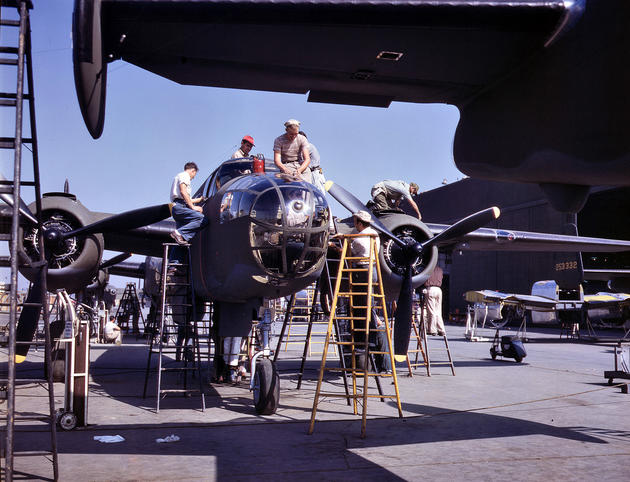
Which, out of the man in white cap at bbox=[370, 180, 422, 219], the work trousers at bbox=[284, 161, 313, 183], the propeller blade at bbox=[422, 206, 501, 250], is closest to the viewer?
the work trousers at bbox=[284, 161, 313, 183]

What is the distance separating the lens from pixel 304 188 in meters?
7.62

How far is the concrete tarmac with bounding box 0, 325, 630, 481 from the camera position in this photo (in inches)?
204

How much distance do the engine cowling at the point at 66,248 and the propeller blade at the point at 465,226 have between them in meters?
6.73

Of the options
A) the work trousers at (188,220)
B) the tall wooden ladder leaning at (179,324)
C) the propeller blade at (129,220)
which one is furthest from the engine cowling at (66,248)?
the work trousers at (188,220)

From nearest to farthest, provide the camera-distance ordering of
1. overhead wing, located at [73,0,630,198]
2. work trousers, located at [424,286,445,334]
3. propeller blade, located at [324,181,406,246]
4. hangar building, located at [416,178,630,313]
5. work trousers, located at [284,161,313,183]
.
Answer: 1. overhead wing, located at [73,0,630,198]
2. work trousers, located at [284,161,313,183]
3. propeller blade, located at [324,181,406,246]
4. work trousers, located at [424,286,445,334]
5. hangar building, located at [416,178,630,313]

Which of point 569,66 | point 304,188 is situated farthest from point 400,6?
point 304,188

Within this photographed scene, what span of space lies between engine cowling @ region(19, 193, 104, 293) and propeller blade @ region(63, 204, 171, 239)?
1.98ft

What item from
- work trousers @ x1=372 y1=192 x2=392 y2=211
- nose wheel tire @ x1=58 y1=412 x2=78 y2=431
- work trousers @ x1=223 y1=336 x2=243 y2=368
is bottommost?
nose wheel tire @ x1=58 y1=412 x2=78 y2=431

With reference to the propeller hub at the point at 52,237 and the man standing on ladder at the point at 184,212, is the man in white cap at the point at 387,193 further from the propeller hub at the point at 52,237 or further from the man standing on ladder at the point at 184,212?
the propeller hub at the point at 52,237

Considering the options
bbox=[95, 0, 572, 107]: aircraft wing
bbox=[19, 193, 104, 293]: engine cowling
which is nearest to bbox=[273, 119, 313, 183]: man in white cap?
bbox=[19, 193, 104, 293]: engine cowling

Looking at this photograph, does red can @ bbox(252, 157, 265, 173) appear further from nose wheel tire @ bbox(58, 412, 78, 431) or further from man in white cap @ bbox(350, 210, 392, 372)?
nose wheel tire @ bbox(58, 412, 78, 431)

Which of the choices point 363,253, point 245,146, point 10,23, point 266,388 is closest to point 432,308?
point 363,253

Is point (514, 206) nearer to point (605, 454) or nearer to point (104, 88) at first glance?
point (605, 454)

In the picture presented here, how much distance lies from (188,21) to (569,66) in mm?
1590
